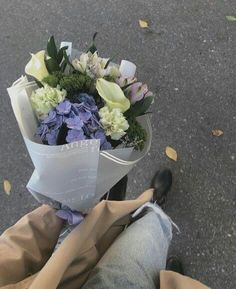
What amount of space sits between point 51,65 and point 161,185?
3.14 feet

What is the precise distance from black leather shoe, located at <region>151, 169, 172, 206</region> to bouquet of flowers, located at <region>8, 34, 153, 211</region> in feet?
2.64

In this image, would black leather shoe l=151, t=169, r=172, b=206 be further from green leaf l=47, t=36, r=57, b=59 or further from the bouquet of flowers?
green leaf l=47, t=36, r=57, b=59

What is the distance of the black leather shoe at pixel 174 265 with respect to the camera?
1764 millimetres

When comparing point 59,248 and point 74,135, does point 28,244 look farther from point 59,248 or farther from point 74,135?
point 74,135

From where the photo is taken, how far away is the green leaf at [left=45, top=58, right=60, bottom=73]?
109 cm

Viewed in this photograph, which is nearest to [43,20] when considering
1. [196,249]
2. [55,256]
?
[196,249]

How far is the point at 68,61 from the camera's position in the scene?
1.09 metres

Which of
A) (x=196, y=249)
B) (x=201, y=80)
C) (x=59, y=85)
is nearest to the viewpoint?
(x=59, y=85)

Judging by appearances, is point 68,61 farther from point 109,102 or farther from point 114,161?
point 114,161

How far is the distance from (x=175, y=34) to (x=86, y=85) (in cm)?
141

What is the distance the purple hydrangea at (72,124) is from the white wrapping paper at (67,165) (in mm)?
37

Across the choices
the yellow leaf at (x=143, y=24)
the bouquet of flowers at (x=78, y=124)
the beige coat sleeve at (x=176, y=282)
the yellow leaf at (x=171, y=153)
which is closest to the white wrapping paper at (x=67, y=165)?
the bouquet of flowers at (x=78, y=124)

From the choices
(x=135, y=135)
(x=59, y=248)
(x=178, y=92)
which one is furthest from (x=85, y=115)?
(x=178, y=92)

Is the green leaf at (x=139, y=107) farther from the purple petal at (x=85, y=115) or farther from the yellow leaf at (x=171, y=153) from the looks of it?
the yellow leaf at (x=171, y=153)
